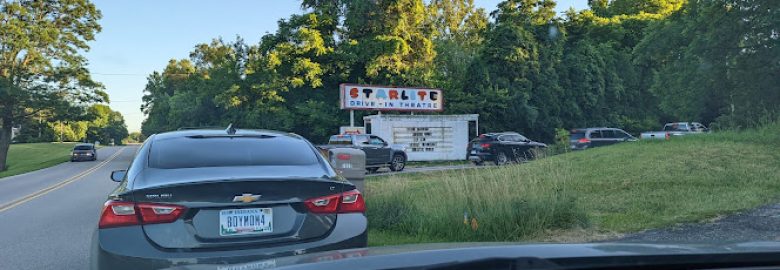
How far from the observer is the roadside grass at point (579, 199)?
23.1 feet

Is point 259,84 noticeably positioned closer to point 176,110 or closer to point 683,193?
point 176,110

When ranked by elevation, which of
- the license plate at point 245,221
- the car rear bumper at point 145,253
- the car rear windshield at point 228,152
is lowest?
the car rear bumper at point 145,253

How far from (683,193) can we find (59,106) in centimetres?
4413

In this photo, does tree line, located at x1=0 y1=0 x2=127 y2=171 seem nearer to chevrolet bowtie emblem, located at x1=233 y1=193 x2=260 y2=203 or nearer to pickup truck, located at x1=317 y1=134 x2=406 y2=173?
pickup truck, located at x1=317 y1=134 x2=406 y2=173

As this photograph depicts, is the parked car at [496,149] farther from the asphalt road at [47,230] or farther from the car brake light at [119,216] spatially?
the car brake light at [119,216]

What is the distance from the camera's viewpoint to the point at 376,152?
74.1ft

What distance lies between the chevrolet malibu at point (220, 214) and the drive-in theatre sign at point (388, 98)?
82.3ft

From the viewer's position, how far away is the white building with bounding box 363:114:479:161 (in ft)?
93.2

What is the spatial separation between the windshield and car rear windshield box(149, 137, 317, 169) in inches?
1.0

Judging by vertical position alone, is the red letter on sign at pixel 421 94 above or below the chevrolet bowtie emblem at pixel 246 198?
above

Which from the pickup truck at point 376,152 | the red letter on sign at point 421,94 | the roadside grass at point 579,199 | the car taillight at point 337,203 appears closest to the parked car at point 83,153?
the red letter on sign at point 421,94

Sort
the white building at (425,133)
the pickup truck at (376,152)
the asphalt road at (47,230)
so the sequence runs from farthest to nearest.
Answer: the white building at (425,133) < the pickup truck at (376,152) < the asphalt road at (47,230)

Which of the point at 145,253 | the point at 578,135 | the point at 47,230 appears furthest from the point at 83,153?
the point at 145,253

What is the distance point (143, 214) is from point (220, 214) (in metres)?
0.48
